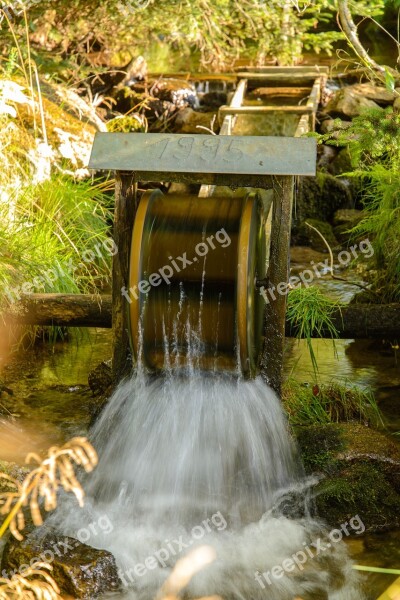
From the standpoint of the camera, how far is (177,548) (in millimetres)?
4016

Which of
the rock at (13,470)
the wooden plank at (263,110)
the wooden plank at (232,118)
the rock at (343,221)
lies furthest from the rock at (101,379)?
the wooden plank at (263,110)

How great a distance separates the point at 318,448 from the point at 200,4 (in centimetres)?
763

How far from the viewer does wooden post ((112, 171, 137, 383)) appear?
478 centimetres

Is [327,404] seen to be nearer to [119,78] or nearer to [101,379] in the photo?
[101,379]

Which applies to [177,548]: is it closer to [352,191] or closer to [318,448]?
[318,448]

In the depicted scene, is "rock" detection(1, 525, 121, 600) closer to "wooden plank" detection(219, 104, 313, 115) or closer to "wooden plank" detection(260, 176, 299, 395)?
"wooden plank" detection(260, 176, 299, 395)

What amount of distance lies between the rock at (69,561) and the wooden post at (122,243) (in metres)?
1.52

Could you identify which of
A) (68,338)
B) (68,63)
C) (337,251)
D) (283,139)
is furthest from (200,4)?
(283,139)

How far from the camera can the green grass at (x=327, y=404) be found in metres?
5.00

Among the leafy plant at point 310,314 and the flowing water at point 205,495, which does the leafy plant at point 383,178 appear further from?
the flowing water at point 205,495

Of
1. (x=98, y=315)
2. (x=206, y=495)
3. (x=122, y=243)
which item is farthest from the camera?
(x=98, y=315)

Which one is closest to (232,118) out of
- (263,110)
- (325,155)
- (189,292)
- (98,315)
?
(263,110)

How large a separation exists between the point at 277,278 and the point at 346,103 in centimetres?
739

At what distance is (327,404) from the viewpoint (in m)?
5.14
